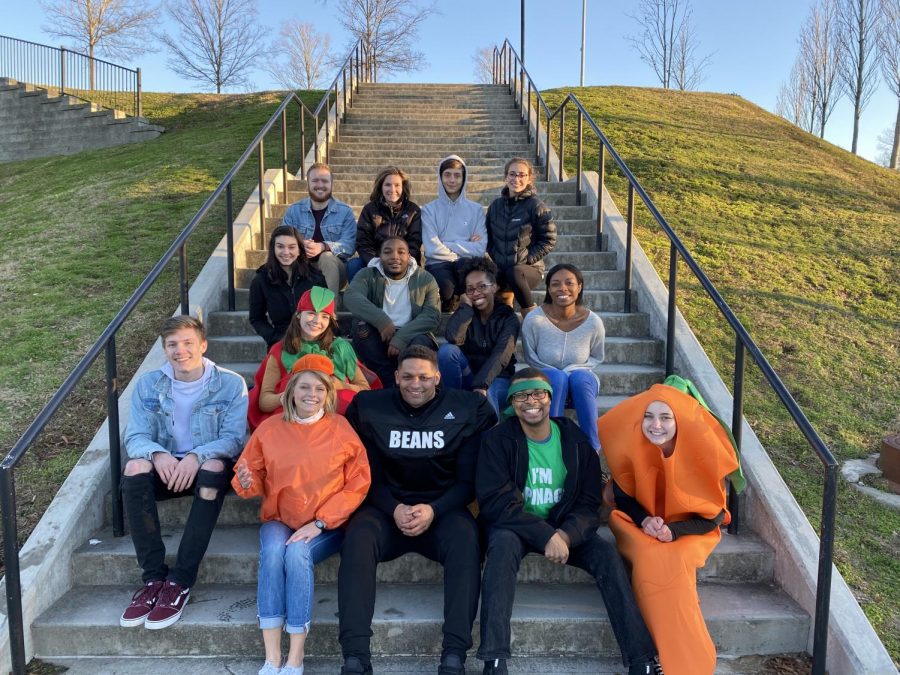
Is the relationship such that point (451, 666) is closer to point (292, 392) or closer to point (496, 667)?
point (496, 667)

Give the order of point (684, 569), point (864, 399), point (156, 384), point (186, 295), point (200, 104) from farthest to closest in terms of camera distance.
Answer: point (200, 104) → point (864, 399) → point (186, 295) → point (156, 384) → point (684, 569)

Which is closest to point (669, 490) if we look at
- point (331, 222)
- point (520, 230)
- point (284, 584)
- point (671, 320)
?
point (671, 320)

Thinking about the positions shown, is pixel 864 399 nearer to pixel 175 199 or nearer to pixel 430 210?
pixel 430 210

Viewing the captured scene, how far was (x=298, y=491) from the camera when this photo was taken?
288 cm

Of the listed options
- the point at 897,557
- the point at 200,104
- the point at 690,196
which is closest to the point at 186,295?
the point at 897,557

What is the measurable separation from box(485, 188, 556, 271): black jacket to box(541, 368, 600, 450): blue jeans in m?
1.35

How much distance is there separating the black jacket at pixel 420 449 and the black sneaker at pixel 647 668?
97cm

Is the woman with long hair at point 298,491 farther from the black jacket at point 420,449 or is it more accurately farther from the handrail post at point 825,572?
the handrail post at point 825,572

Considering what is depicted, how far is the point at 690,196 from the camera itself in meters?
8.38

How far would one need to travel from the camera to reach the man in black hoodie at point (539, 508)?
265 cm

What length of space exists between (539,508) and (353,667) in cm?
105

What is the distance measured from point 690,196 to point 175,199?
21.4 feet

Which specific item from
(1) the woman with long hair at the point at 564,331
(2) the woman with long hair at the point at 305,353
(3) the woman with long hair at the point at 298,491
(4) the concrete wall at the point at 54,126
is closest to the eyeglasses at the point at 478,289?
(1) the woman with long hair at the point at 564,331

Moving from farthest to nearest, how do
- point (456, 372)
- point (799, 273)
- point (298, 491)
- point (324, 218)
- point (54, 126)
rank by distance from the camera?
1. point (54, 126)
2. point (799, 273)
3. point (324, 218)
4. point (456, 372)
5. point (298, 491)
